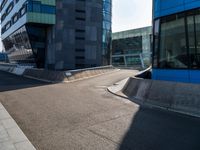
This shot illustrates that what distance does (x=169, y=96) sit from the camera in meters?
10.1

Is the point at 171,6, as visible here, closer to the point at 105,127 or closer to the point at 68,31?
the point at 105,127

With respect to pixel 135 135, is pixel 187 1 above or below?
above

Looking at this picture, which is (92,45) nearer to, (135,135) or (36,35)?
(36,35)

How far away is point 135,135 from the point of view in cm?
Answer: 624

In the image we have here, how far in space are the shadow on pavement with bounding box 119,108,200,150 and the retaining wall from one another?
33.7 inches

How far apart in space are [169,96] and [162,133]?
3954 millimetres

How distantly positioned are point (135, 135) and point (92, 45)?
30.8 meters

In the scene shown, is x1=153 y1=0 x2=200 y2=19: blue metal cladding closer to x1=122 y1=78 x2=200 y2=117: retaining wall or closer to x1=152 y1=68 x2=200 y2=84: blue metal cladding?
x1=152 y1=68 x2=200 y2=84: blue metal cladding

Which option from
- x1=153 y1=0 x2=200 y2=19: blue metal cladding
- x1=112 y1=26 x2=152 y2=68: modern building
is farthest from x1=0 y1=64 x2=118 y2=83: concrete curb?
x1=112 y1=26 x2=152 y2=68: modern building

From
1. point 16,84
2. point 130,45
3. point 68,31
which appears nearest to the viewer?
point 16,84

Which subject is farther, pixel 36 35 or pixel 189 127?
pixel 36 35

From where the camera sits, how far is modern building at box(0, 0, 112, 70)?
34469mm

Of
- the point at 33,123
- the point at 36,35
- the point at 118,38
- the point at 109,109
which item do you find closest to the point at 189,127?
the point at 109,109

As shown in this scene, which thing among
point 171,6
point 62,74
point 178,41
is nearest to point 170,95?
point 178,41
